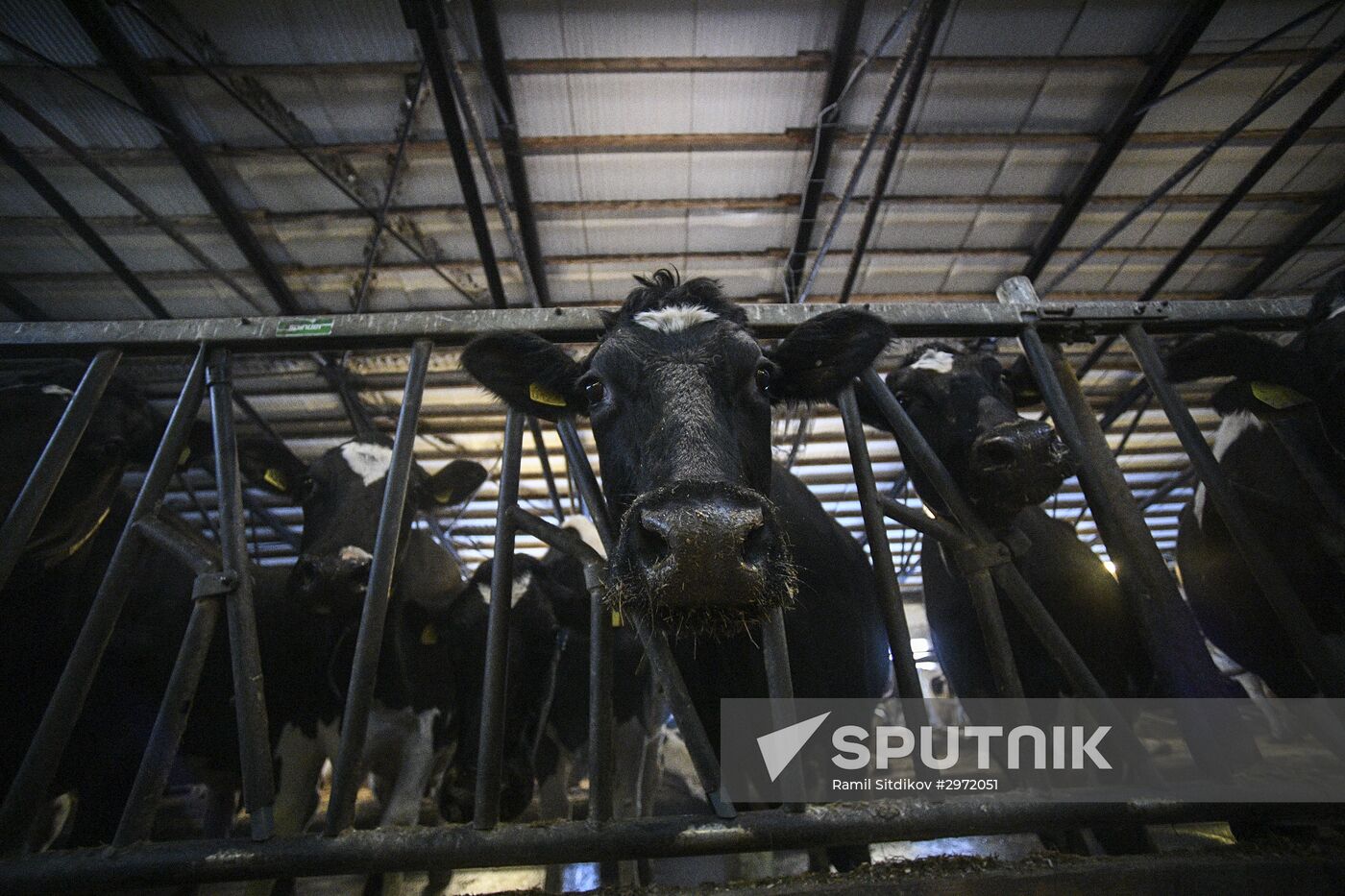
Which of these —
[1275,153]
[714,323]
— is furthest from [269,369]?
[1275,153]

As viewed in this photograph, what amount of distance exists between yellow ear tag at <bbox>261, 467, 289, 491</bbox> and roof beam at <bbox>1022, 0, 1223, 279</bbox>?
8700mm

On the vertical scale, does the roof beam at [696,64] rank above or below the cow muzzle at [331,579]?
above

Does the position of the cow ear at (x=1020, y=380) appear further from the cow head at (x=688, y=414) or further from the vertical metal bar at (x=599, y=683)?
the vertical metal bar at (x=599, y=683)

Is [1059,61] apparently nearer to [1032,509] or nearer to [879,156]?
[879,156]

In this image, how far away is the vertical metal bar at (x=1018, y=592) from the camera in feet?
6.88

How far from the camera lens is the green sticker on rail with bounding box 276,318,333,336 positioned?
2402mm

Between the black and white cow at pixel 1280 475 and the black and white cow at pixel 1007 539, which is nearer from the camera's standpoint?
the black and white cow at pixel 1007 539

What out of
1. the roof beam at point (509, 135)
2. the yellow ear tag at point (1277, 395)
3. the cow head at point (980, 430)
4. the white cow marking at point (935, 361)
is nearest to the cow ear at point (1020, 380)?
the cow head at point (980, 430)

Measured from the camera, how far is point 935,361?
3.95m

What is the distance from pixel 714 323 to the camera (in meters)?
2.36

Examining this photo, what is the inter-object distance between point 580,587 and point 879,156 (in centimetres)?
580

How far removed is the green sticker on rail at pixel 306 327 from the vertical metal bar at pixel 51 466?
66 cm

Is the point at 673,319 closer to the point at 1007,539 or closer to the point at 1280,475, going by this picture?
the point at 1007,539

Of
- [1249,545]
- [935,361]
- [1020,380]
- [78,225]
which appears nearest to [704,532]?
[1249,545]
